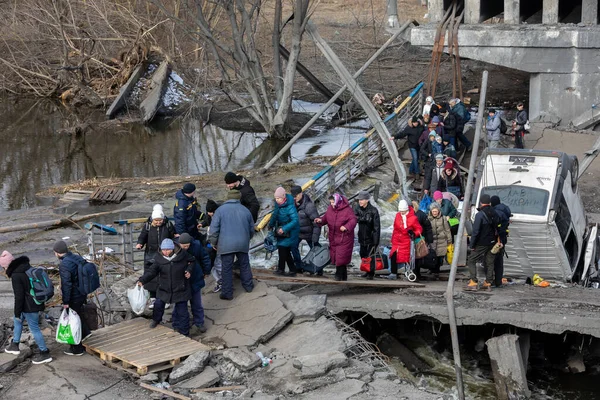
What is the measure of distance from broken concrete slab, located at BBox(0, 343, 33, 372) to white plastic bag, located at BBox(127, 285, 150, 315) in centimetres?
140

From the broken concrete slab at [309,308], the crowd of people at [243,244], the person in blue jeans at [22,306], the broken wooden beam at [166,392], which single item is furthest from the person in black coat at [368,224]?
the person in blue jeans at [22,306]

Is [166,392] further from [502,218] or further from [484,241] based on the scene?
[502,218]

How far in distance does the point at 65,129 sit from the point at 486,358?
2076cm

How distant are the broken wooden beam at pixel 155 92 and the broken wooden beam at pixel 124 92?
2.15 feet

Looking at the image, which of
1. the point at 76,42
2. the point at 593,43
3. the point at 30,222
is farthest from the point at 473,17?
the point at 76,42

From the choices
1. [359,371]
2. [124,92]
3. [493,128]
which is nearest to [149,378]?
[359,371]

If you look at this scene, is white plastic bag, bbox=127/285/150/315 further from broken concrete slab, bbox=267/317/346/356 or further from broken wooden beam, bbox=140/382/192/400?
broken concrete slab, bbox=267/317/346/356

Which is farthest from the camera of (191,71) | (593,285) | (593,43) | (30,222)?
(191,71)

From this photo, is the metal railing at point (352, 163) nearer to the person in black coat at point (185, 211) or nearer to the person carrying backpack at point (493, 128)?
the person carrying backpack at point (493, 128)

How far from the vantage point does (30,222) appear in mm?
18406

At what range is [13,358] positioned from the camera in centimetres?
1053

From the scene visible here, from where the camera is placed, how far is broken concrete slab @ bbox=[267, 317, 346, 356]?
1102 centimetres

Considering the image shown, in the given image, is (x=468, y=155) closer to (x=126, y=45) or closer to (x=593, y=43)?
(x=593, y=43)

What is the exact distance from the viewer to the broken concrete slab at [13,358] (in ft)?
34.1
